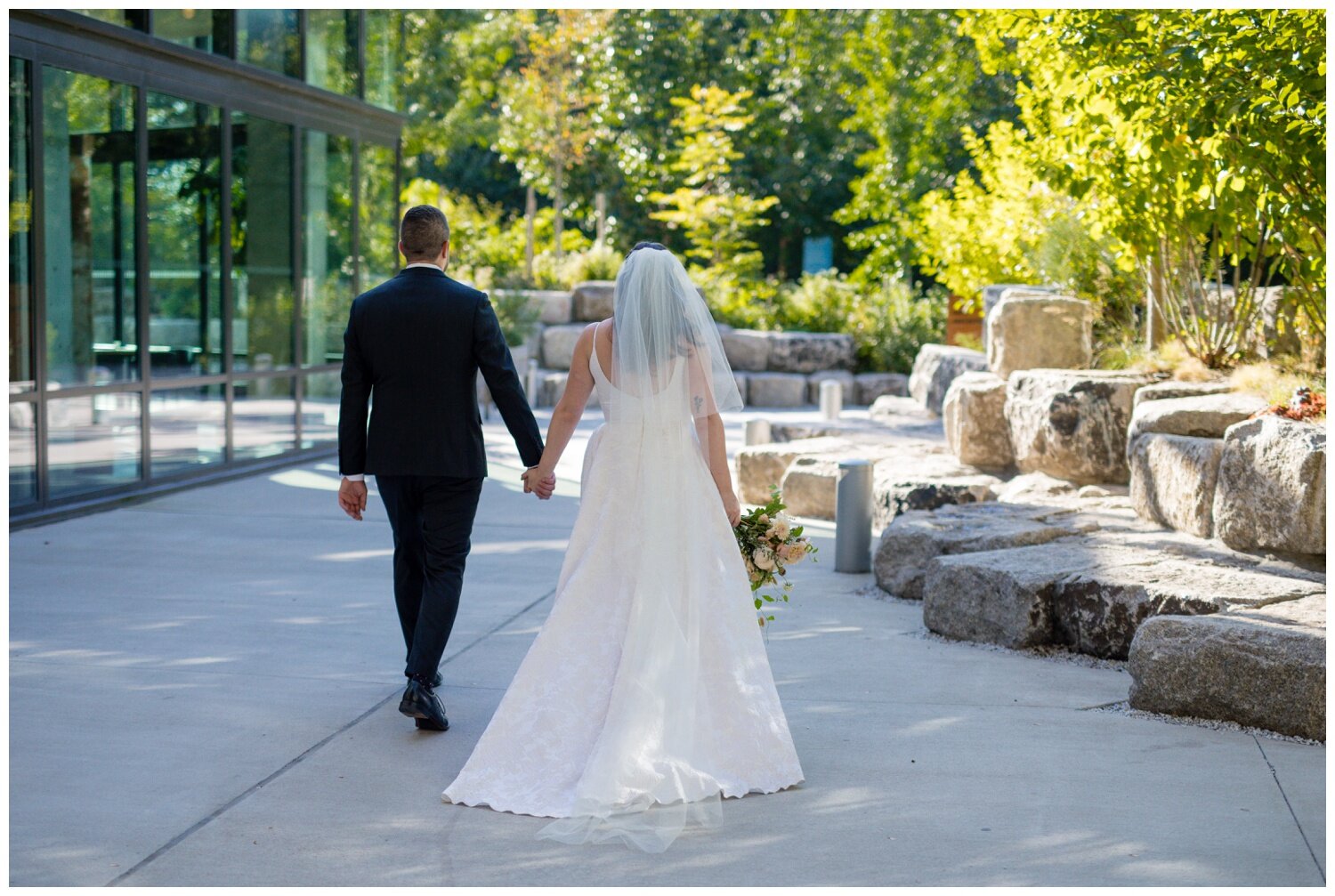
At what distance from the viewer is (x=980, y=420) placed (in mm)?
9516

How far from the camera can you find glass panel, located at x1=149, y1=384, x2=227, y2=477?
10172 mm

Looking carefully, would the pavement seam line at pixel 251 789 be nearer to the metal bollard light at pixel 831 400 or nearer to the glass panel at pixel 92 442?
the glass panel at pixel 92 442

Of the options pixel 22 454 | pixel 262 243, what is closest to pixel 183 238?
pixel 262 243

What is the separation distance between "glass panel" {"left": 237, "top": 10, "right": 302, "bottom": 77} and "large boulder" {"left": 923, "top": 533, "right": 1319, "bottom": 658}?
306 inches

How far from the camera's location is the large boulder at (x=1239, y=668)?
177 inches

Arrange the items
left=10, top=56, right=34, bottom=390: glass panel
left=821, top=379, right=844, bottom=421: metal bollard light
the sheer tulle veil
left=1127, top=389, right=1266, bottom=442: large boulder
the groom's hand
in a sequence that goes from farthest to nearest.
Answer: left=821, top=379, right=844, bottom=421: metal bollard light < left=10, top=56, right=34, bottom=390: glass panel < left=1127, top=389, right=1266, bottom=442: large boulder < the groom's hand < the sheer tulle veil

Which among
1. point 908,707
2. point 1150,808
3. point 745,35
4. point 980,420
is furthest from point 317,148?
point 745,35

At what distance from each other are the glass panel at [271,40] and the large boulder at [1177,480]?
7.74 meters

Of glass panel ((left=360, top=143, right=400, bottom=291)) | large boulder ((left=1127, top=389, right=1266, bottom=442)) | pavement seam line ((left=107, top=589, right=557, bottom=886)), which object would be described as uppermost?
glass panel ((left=360, top=143, right=400, bottom=291))

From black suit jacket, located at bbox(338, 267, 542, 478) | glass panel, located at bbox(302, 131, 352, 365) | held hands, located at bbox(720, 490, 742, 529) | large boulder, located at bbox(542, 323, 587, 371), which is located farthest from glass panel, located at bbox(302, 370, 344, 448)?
held hands, located at bbox(720, 490, 742, 529)

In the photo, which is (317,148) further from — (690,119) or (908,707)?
(690,119)

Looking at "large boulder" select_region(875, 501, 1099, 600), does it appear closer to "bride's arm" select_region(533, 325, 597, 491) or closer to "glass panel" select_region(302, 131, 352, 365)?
"bride's arm" select_region(533, 325, 597, 491)

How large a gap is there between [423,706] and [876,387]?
49.1ft

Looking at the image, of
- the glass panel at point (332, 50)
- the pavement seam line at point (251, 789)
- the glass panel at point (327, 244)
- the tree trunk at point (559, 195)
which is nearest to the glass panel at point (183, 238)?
the glass panel at point (327, 244)
